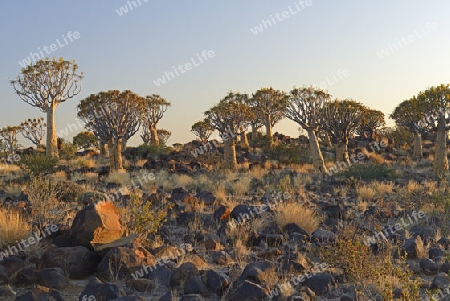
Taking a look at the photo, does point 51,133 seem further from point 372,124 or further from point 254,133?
point 372,124

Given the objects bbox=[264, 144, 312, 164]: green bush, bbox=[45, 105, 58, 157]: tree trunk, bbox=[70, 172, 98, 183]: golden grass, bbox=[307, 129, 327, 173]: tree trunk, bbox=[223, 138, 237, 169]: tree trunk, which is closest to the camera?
bbox=[70, 172, 98, 183]: golden grass

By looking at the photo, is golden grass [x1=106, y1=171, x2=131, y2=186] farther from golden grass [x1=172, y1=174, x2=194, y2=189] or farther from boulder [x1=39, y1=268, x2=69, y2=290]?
boulder [x1=39, y1=268, x2=69, y2=290]

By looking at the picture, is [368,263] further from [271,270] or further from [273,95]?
[273,95]

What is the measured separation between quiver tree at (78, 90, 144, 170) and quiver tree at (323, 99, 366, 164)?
9794mm

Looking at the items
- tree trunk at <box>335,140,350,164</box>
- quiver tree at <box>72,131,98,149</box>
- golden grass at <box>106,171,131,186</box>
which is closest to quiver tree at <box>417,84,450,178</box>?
tree trunk at <box>335,140,350,164</box>

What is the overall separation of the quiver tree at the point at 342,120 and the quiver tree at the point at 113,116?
9794 millimetres

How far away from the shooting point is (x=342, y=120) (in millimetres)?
23453

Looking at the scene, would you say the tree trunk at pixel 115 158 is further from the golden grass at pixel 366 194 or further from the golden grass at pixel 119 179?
the golden grass at pixel 366 194

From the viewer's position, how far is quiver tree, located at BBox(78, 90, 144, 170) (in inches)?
825

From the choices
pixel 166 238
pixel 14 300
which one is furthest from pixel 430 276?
pixel 14 300

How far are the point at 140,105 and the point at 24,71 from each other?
819 cm

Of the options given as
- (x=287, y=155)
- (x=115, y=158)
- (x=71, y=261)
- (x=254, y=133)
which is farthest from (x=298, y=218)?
(x=254, y=133)

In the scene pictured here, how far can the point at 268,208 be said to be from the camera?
9297 millimetres

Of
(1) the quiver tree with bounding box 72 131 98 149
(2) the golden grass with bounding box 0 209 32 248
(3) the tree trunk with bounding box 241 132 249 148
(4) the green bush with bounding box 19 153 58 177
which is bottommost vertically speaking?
(2) the golden grass with bounding box 0 209 32 248
